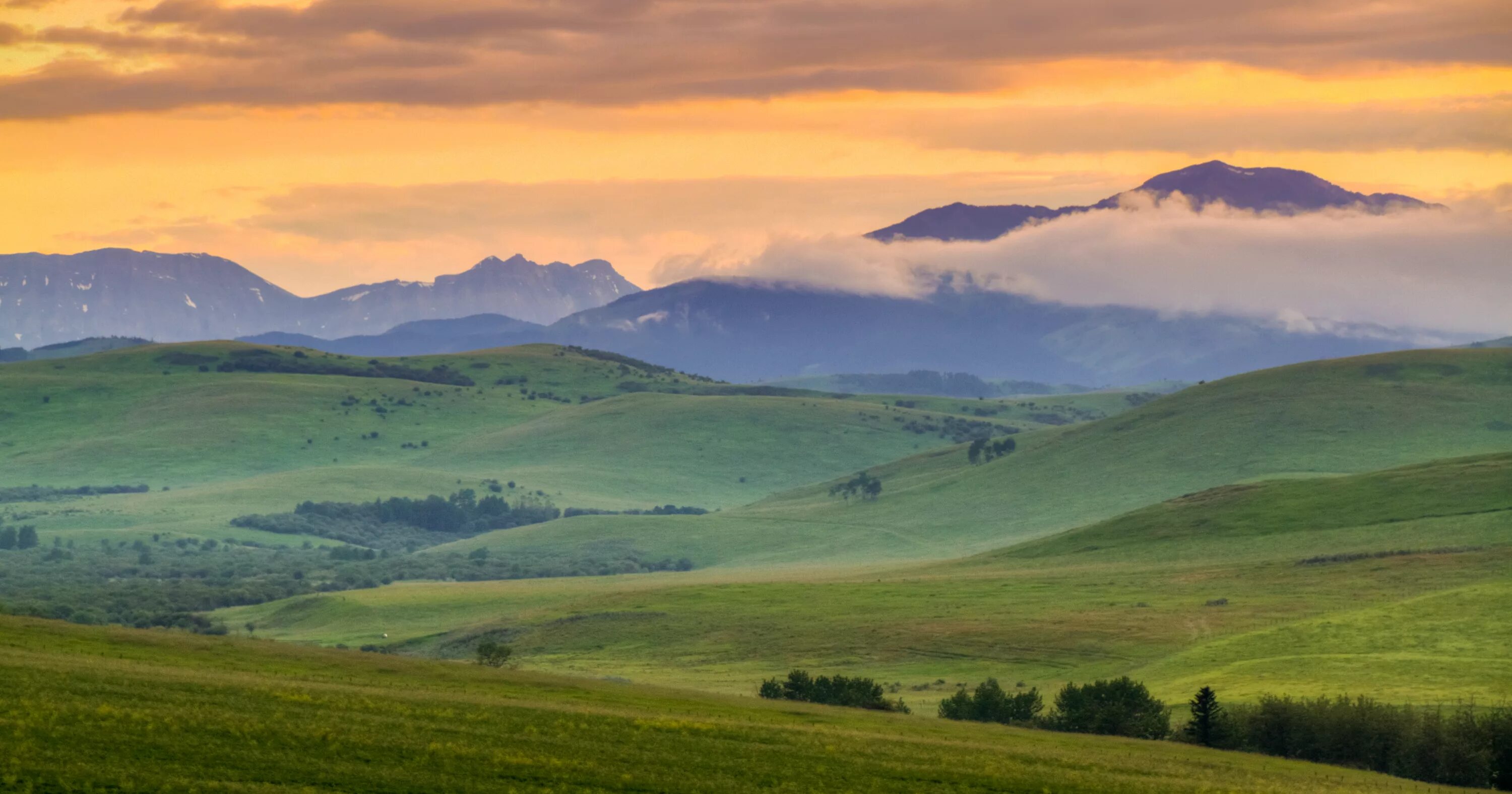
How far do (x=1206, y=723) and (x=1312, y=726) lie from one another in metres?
5.27

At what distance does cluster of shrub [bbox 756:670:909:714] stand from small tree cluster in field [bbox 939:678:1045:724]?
289 centimetres

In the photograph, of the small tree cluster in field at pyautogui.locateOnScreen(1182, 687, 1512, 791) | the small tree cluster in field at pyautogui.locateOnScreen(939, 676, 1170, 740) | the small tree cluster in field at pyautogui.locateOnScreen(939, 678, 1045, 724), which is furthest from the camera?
the small tree cluster in field at pyautogui.locateOnScreen(939, 678, 1045, 724)

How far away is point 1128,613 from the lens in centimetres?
13562

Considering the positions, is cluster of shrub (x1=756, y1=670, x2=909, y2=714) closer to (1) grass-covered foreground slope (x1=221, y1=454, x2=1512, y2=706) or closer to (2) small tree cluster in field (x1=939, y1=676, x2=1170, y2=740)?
(2) small tree cluster in field (x1=939, y1=676, x2=1170, y2=740)

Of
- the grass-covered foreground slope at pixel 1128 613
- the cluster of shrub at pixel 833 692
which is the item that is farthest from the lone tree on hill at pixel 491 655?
the cluster of shrub at pixel 833 692

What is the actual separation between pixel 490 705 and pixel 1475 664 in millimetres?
66397

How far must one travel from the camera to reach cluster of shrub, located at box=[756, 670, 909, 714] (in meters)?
88.1

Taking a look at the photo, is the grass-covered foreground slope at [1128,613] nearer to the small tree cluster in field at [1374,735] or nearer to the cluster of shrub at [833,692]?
the small tree cluster in field at [1374,735]

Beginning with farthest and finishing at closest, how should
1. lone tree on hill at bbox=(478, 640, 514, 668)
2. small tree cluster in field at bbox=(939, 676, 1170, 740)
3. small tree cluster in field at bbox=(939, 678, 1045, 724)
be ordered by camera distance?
lone tree on hill at bbox=(478, 640, 514, 668) < small tree cluster in field at bbox=(939, 678, 1045, 724) < small tree cluster in field at bbox=(939, 676, 1170, 740)

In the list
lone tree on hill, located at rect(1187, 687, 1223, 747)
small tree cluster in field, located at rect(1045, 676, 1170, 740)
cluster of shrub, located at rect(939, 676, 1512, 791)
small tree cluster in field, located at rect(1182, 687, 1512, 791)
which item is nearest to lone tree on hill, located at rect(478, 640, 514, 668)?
cluster of shrub, located at rect(939, 676, 1512, 791)

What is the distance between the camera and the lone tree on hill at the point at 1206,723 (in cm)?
7750

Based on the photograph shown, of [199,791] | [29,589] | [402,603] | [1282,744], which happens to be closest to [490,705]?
[199,791]

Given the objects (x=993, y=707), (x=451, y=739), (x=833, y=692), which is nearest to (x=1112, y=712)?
(x=993, y=707)

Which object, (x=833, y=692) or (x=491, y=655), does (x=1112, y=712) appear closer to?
(x=833, y=692)
